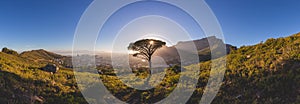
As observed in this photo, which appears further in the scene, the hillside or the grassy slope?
the grassy slope

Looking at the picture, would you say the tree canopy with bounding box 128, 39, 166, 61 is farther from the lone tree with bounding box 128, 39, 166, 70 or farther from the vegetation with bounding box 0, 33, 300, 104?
the vegetation with bounding box 0, 33, 300, 104

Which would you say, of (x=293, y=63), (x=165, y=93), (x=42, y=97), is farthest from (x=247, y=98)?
(x=42, y=97)

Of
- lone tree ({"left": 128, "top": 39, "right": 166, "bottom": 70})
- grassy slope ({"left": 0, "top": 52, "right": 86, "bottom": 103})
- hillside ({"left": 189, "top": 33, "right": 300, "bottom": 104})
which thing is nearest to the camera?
hillside ({"left": 189, "top": 33, "right": 300, "bottom": 104})

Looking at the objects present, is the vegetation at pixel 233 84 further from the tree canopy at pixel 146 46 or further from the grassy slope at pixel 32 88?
the tree canopy at pixel 146 46

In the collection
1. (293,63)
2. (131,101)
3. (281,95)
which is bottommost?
(131,101)

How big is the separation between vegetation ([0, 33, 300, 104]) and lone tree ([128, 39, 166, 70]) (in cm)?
737

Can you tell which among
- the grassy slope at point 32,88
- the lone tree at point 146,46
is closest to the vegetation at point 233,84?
the grassy slope at point 32,88

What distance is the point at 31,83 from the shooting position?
21.0 m

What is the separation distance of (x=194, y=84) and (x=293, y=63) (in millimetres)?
8637

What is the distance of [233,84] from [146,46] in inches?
638

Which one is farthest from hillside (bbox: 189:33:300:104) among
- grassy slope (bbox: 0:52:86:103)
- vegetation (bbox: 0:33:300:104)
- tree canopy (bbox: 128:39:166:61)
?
grassy slope (bbox: 0:52:86:103)

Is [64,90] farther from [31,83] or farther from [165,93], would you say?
[165,93]

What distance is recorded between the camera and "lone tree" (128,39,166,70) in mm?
32750

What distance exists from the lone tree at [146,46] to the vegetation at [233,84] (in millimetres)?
7368
